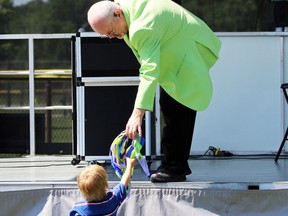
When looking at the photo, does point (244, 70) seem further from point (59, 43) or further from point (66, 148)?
point (59, 43)

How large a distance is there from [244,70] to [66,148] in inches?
61.9

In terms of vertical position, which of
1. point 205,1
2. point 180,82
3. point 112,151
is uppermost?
point 205,1

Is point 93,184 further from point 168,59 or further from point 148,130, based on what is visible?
point 148,130

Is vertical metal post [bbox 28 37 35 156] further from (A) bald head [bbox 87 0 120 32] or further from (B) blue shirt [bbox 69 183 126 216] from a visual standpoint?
(B) blue shirt [bbox 69 183 126 216]

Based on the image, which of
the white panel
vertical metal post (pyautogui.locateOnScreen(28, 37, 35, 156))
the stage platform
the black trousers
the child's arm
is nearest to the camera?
the child's arm

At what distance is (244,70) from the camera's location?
15.8ft

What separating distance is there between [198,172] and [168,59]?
90cm

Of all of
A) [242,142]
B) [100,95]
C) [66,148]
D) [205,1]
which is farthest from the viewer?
[205,1]

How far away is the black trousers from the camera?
3.58 m

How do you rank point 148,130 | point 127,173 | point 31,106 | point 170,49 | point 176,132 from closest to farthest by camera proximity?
point 127,173
point 170,49
point 176,132
point 148,130
point 31,106

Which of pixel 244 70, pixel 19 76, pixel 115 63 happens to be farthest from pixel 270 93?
pixel 19 76

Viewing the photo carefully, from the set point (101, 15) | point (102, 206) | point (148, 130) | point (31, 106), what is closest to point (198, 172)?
point (148, 130)

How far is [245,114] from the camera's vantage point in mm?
4777

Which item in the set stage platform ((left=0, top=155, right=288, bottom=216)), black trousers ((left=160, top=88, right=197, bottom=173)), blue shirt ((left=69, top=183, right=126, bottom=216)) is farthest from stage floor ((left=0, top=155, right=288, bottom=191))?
blue shirt ((left=69, top=183, right=126, bottom=216))
